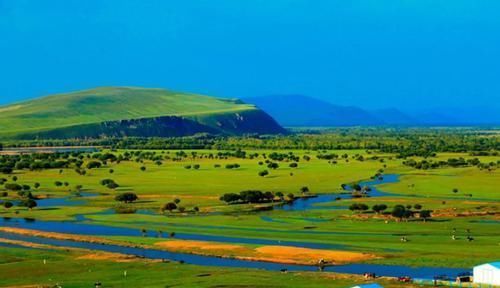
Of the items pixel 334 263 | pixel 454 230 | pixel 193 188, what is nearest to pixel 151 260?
pixel 334 263

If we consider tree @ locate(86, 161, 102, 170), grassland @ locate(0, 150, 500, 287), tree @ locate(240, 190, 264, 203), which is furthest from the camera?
tree @ locate(86, 161, 102, 170)

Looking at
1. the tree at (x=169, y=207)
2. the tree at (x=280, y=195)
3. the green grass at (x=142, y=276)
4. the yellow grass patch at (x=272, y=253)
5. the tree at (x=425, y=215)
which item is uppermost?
the tree at (x=280, y=195)

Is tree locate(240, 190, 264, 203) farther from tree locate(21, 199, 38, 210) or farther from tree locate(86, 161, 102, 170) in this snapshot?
tree locate(86, 161, 102, 170)

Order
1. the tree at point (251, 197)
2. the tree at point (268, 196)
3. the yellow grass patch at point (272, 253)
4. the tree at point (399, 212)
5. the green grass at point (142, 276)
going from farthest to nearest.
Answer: the tree at point (268, 196)
the tree at point (251, 197)
the tree at point (399, 212)
the yellow grass patch at point (272, 253)
the green grass at point (142, 276)

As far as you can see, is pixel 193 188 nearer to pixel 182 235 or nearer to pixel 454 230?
pixel 182 235

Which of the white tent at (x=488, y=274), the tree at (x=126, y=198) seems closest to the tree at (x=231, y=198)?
the tree at (x=126, y=198)

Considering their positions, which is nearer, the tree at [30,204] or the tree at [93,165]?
the tree at [30,204]

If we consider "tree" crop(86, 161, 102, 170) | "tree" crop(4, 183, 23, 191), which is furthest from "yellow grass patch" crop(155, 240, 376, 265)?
"tree" crop(86, 161, 102, 170)

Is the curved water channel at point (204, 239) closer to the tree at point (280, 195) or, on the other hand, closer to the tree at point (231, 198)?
the tree at point (280, 195)
